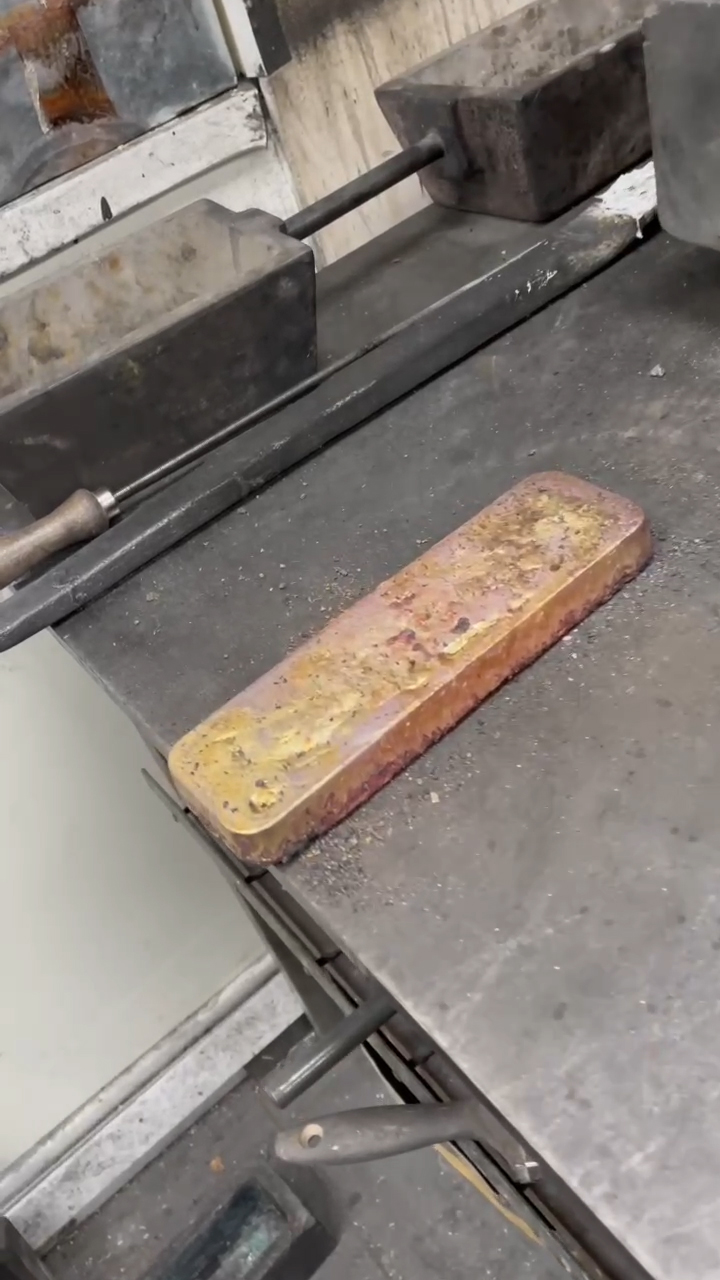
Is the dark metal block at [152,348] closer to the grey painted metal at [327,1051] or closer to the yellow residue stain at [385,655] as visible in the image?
the yellow residue stain at [385,655]

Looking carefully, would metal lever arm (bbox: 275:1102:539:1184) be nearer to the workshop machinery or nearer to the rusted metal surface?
the workshop machinery

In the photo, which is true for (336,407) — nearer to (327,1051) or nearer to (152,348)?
(152,348)

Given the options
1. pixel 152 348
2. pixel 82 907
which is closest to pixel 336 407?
pixel 152 348

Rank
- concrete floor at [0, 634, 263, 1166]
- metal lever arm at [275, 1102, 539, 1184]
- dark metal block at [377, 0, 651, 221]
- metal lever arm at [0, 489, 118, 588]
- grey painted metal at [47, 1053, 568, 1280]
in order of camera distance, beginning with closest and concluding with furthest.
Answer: metal lever arm at [275, 1102, 539, 1184]
metal lever arm at [0, 489, 118, 588]
dark metal block at [377, 0, 651, 221]
concrete floor at [0, 634, 263, 1166]
grey painted metal at [47, 1053, 568, 1280]

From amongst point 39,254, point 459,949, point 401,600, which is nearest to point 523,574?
point 401,600

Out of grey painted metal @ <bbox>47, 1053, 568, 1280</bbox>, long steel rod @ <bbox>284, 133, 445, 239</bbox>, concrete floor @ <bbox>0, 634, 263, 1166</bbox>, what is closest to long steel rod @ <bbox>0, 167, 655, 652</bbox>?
long steel rod @ <bbox>284, 133, 445, 239</bbox>

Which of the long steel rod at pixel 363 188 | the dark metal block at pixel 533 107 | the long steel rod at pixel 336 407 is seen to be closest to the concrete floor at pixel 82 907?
the long steel rod at pixel 336 407

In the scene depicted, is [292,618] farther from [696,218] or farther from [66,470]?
[696,218]
